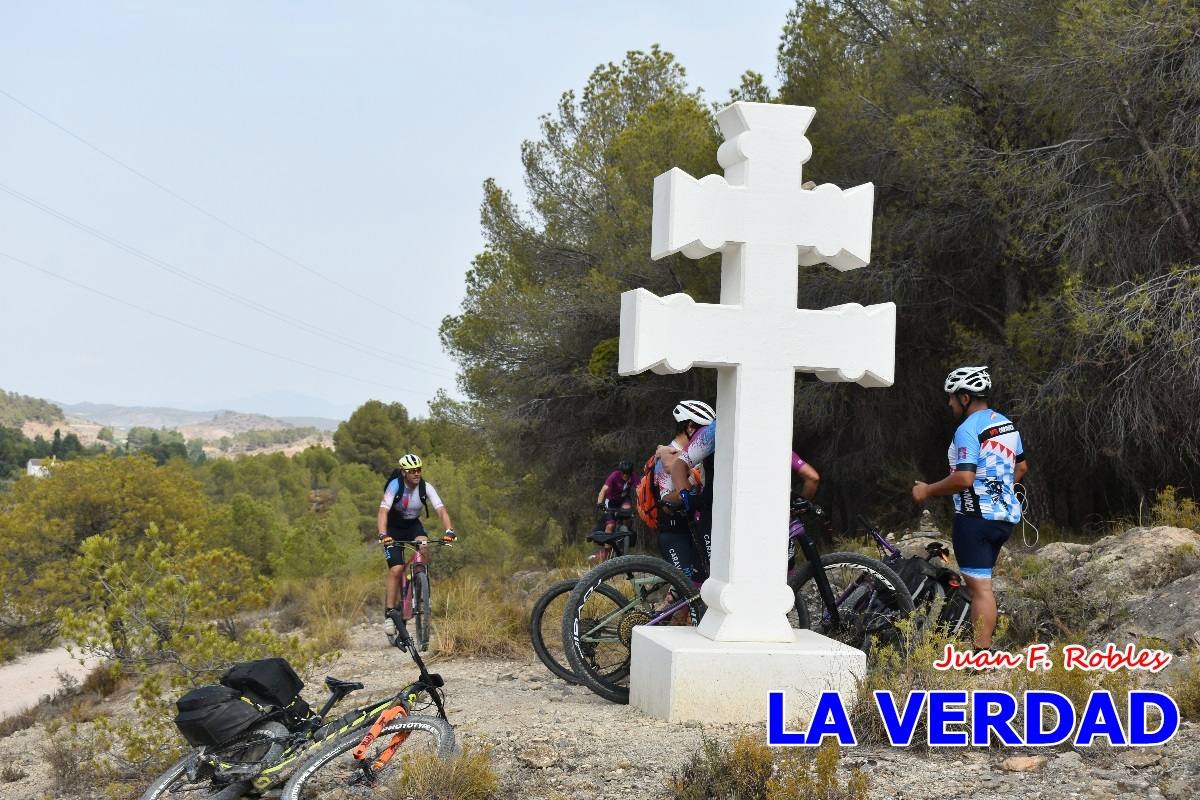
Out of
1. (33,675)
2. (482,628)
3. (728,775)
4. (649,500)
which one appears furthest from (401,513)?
(33,675)

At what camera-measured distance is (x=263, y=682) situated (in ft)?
17.9

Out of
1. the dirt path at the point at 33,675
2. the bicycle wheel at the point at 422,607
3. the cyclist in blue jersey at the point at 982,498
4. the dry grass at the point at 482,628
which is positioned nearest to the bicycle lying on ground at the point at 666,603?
the cyclist in blue jersey at the point at 982,498

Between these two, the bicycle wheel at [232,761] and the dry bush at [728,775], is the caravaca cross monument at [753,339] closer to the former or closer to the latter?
the dry bush at [728,775]

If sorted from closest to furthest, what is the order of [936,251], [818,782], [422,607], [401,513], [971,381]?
[818,782] < [971,381] < [422,607] < [401,513] < [936,251]

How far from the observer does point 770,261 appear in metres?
6.19

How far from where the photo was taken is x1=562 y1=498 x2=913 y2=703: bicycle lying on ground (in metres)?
6.64

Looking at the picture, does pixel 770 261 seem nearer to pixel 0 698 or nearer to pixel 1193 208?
pixel 1193 208

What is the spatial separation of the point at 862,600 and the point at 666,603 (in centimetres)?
111

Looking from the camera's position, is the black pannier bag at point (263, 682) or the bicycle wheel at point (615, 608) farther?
the bicycle wheel at point (615, 608)

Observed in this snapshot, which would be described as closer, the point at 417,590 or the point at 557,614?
the point at 557,614

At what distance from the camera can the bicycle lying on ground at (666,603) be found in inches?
261

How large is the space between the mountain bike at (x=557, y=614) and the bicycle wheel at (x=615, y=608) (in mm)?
120

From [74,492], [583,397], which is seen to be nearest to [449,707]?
[583,397]

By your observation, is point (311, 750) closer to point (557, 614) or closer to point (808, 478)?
point (808, 478)
